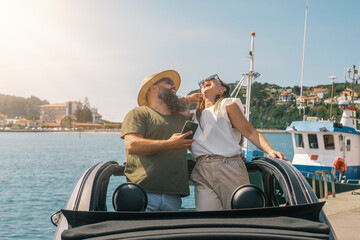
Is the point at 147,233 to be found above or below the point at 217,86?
below

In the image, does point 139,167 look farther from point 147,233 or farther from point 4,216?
point 4,216

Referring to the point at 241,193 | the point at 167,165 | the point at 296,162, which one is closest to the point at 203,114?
the point at 167,165

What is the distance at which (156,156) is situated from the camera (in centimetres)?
302

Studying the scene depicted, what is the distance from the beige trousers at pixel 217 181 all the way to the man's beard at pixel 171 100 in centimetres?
44

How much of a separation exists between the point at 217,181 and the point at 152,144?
613mm

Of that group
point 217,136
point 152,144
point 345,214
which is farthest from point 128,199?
point 345,214

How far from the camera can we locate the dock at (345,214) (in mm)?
7402

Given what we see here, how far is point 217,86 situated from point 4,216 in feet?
57.3

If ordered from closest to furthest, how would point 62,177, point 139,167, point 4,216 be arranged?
point 139,167, point 4,216, point 62,177

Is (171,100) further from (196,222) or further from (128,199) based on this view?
(196,222)

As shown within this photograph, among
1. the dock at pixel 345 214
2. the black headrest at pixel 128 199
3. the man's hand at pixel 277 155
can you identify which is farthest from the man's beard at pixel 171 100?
the dock at pixel 345 214

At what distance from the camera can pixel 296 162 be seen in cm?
1691

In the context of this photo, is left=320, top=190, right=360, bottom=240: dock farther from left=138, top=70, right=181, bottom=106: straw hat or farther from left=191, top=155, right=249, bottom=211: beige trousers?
left=138, top=70, right=181, bottom=106: straw hat

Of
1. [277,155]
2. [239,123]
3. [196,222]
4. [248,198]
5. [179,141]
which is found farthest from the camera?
[239,123]
